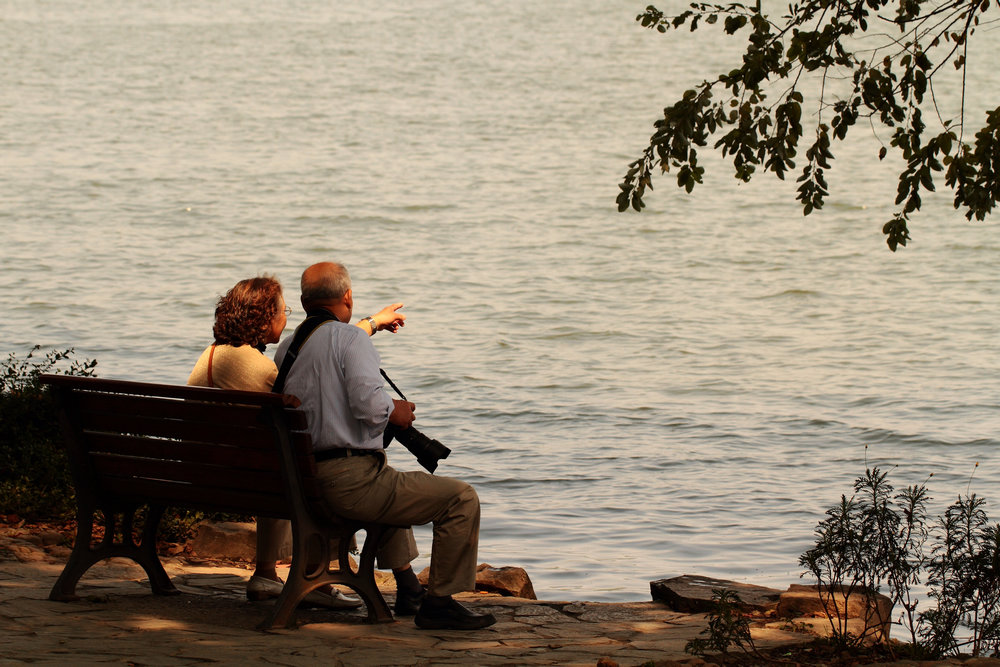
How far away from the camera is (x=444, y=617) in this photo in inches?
236

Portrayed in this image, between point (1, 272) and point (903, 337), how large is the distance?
51.0 feet

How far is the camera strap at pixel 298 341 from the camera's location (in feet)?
19.4

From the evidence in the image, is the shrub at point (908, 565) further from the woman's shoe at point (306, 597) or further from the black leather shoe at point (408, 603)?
the woman's shoe at point (306, 597)

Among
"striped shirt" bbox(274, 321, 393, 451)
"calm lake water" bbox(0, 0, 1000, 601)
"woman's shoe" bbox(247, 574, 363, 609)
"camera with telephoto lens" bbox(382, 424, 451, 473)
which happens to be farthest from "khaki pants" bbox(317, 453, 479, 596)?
"calm lake water" bbox(0, 0, 1000, 601)

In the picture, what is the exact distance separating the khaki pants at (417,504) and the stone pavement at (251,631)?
27cm

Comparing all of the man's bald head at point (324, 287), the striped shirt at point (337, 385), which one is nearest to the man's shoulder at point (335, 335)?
Result: the striped shirt at point (337, 385)

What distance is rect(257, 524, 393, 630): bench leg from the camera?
5.83 meters

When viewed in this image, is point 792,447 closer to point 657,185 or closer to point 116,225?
point 116,225

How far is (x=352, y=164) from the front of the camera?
40.9 meters

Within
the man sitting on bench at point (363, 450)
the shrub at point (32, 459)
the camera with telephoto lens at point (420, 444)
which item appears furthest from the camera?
the shrub at point (32, 459)

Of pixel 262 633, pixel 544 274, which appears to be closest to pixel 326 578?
pixel 262 633

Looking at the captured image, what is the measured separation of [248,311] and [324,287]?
0.42 meters

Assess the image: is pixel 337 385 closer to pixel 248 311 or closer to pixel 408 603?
pixel 248 311

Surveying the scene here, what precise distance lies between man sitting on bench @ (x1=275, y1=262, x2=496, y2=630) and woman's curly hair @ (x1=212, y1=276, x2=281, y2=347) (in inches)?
9.4
